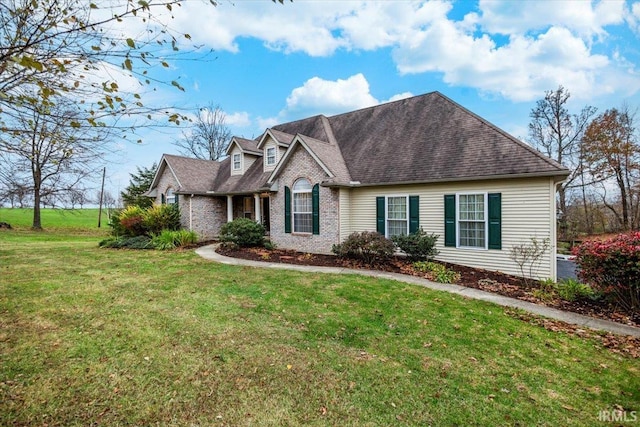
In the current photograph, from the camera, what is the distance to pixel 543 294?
24.9ft

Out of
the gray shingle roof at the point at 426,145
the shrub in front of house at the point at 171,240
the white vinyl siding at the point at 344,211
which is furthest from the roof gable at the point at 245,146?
the white vinyl siding at the point at 344,211

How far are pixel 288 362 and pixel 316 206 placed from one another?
31.1ft

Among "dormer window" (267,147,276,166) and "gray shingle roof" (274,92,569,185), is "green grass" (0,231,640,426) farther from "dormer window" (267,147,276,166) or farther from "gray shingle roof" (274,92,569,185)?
"dormer window" (267,147,276,166)

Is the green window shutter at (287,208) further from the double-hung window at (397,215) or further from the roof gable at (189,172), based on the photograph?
the roof gable at (189,172)

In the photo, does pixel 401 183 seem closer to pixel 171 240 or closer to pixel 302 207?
pixel 302 207

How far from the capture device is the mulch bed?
535 centimetres

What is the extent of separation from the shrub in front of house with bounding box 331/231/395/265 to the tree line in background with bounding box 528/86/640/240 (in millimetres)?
18586

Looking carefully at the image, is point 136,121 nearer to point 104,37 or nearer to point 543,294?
point 104,37

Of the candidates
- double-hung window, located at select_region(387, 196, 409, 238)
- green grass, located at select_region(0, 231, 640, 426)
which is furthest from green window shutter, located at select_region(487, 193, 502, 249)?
green grass, located at select_region(0, 231, 640, 426)

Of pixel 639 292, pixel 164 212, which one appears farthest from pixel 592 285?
pixel 164 212

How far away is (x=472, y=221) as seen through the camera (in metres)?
10.7

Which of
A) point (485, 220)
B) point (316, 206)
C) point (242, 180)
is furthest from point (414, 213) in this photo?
point (242, 180)

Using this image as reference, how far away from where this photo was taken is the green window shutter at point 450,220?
10.9m

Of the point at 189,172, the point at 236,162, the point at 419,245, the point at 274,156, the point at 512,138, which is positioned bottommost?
the point at 419,245
